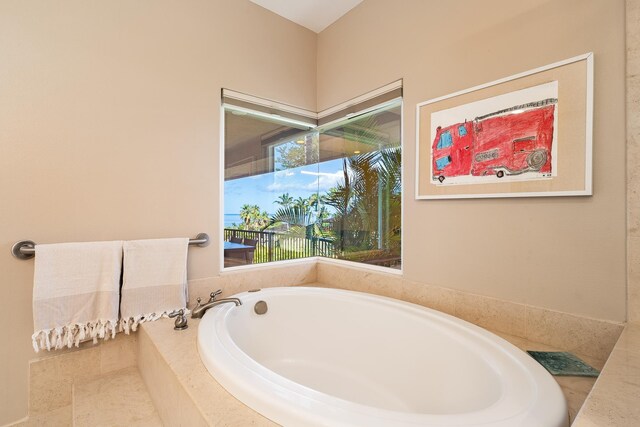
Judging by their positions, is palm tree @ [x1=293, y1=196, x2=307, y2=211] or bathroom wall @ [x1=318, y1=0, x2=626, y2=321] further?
palm tree @ [x1=293, y1=196, x2=307, y2=211]

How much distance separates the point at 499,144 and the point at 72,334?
2.37m

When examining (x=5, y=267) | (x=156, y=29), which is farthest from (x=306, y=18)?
(x=5, y=267)

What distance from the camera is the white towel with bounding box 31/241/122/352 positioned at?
1.38m

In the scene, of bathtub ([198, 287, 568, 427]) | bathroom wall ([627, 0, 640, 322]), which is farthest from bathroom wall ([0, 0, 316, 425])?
bathroom wall ([627, 0, 640, 322])

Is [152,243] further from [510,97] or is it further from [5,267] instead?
[510,97]

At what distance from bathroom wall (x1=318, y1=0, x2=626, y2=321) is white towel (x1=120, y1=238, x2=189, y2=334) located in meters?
1.43

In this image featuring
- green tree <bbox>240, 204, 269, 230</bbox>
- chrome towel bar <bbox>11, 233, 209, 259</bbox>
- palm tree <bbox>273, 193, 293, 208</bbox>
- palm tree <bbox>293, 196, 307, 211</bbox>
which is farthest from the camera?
palm tree <bbox>293, 196, 307, 211</bbox>

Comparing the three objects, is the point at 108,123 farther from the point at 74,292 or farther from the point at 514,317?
the point at 514,317

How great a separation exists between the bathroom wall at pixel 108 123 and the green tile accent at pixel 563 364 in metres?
1.86

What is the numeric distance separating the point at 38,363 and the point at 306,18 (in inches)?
113

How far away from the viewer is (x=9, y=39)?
1.37 metres

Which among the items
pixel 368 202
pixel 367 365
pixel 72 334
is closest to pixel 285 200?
pixel 368 202

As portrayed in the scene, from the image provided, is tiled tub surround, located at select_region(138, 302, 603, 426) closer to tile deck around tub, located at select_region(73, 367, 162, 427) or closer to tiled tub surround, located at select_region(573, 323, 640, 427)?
tile deck around tub, located at select_region(73, 367, 162, 427)

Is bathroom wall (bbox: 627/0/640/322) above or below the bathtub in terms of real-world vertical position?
above
